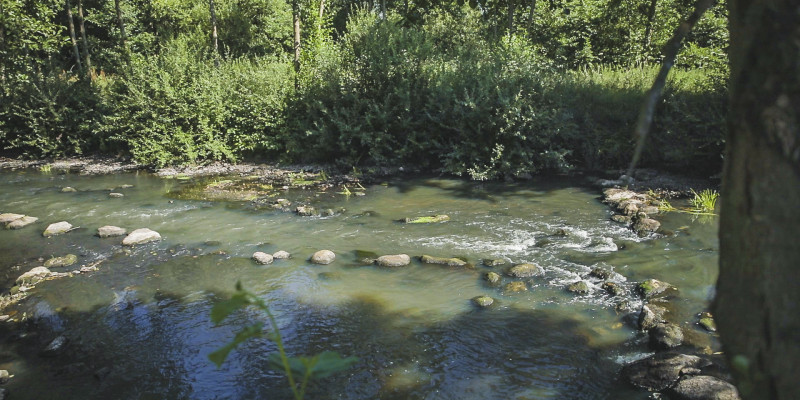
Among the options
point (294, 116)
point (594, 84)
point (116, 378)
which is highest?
point (594, 84)

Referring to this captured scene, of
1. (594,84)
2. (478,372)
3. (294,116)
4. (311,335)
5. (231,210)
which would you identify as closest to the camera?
(478,372)

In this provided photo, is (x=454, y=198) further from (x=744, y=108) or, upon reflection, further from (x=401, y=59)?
(x=744, y=108)

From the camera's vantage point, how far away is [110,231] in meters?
10.1

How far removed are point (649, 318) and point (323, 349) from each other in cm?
357

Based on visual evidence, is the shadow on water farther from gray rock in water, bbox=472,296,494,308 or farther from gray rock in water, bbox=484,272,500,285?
gray rock in water, bbox=484,272,500,285

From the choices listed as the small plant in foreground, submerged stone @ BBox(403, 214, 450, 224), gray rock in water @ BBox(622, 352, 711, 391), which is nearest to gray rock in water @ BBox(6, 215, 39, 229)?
submerged stone @ BBox(403, 214, 450, 224)

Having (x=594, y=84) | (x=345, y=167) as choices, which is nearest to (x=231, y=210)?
(x=345, y=167)

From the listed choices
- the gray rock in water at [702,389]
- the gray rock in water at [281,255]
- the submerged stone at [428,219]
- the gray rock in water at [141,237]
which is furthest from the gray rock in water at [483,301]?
the gray rock in water at [141,237]

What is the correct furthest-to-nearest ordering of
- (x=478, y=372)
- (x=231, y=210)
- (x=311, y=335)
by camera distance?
(x=231, y=210) → (x=311, y=335) → (x=478, y=372)

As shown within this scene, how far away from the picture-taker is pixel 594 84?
15.7 metres

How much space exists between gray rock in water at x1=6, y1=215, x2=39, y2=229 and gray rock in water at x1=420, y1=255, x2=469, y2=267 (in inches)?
321

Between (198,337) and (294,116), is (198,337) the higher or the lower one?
the lower one

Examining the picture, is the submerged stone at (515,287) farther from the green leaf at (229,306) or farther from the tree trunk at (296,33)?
the tree trunk at (296,33)

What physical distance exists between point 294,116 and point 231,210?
626 cm
